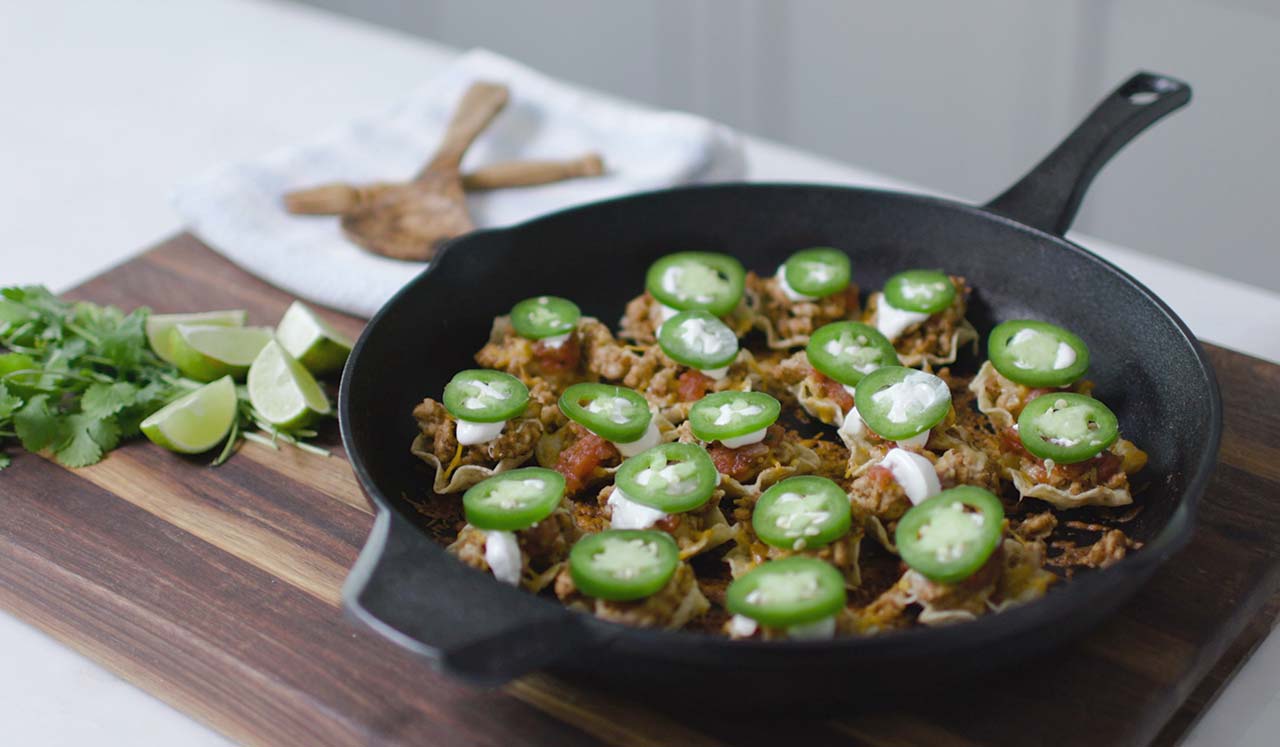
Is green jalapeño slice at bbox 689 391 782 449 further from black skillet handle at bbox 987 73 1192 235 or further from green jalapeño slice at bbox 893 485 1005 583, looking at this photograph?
black skillet handle at bbox 987 73 1192 235

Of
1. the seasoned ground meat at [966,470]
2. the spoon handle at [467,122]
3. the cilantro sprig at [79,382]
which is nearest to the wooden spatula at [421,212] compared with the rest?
the spoon handle at [467,122]

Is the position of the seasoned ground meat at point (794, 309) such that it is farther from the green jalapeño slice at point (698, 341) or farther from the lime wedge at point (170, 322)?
the lime wedge at point (170, 322)

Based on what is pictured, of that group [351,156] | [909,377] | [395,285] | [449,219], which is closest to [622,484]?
[909,377]

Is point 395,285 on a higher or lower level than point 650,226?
lower

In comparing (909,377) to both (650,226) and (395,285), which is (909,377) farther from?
(395,285)

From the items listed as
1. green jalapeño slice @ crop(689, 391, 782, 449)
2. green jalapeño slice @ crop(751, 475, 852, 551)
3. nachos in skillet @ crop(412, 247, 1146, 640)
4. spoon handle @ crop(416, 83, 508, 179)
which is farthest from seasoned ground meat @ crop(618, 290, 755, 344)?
spoon handle @ crop(416, 83, 508, 179)

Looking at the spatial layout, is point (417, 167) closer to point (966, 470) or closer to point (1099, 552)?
point (966, 470)
